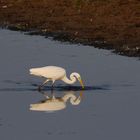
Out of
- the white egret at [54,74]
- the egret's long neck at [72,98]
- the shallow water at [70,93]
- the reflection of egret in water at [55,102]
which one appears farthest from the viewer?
the white egret at [54,74]

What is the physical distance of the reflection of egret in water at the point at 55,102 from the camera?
1939 cm

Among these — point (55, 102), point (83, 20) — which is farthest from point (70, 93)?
point (83, 20)

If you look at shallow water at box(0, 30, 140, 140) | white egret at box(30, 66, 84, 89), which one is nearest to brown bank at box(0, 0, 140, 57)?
shallow water at box(0, 30, 140, 140)

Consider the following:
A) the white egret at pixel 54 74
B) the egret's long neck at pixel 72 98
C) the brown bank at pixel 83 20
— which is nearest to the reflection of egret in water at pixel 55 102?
the egret's long neck at pixel 72 98

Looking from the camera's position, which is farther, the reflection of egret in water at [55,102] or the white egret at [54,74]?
the white egret at [54,74]

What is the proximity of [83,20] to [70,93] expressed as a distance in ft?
32.7

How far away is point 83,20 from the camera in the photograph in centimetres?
3089

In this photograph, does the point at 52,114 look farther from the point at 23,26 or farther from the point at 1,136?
the point at 23,26

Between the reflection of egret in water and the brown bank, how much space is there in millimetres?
5045

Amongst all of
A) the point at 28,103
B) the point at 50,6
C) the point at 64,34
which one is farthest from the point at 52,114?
the point at 50,6

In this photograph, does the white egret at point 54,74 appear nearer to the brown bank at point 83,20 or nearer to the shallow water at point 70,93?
the shallow water at point 70,93

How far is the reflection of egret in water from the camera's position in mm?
19391

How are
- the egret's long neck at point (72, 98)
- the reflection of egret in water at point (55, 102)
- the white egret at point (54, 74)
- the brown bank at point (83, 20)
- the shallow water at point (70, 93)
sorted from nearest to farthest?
the shallow water at point (70, 93) → the reflection of egret in water at point (55, 102) → the egret's long neck at point (72, 98) → the white egret at point (54, 74) → the brown bank at point (83, 20)

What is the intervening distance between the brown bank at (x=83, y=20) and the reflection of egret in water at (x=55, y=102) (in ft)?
16.6
